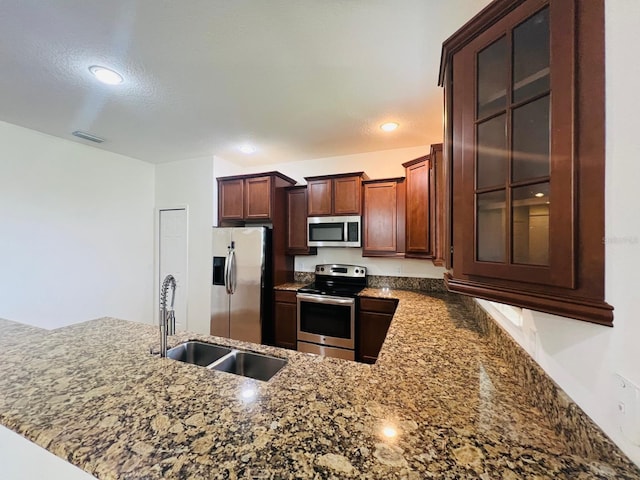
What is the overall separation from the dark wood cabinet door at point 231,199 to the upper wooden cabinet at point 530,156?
294 centimetres

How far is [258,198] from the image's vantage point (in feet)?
11.1

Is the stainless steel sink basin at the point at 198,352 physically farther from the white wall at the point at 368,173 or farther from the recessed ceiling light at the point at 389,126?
the recessed ceiling light at the point at 389,126

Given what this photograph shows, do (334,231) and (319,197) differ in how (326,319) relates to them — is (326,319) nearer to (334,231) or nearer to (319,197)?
(334,231)

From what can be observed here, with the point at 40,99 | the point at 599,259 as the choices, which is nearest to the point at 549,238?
the point at 599,259

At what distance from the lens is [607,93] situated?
0.57 metres

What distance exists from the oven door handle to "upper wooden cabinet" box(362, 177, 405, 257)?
2.06 ft

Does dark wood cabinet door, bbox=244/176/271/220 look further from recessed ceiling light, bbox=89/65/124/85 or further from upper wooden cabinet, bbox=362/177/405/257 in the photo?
recessed ceiling light, bbox=89/65/124/85

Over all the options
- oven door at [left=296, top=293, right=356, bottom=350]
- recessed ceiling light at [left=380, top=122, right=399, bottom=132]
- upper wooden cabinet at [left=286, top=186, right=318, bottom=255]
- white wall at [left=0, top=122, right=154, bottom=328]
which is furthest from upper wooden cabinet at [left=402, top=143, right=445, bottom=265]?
white wall at [left=0, top=122, right=154, bottom=328]

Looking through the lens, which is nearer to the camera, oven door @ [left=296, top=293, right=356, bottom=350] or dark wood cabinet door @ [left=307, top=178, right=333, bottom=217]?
oven door @ [left=296, top=293, right=356, bottom=350]

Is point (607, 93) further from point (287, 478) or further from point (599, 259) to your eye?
point (287, 478)

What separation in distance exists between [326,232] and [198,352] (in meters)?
2.06

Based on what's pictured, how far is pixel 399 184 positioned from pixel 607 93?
8.07ft

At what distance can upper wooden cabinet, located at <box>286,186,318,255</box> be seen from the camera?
136 inches

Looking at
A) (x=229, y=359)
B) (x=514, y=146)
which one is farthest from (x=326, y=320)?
(x=514, y=146)
